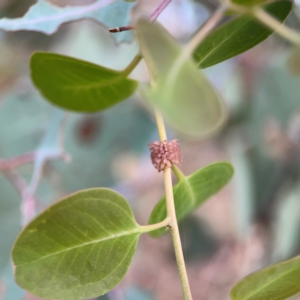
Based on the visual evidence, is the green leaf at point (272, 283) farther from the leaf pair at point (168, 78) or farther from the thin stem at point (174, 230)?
the leaf pair at point (168, 78)

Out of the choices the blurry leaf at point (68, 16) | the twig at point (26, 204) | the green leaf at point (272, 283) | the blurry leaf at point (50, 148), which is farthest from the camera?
the blurry leaf at point (50, 148)

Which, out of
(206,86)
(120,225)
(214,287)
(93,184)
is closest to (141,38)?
(206,86)

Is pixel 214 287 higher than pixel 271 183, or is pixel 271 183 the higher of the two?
pixel 271 183

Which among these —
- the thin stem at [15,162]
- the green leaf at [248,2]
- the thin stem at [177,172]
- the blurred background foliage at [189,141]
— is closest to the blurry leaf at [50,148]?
the thin stem at [15,162]

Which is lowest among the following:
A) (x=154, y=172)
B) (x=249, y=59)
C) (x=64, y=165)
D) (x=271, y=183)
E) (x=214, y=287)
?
(x=214, y=287)

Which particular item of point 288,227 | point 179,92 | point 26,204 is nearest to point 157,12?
point 179,92

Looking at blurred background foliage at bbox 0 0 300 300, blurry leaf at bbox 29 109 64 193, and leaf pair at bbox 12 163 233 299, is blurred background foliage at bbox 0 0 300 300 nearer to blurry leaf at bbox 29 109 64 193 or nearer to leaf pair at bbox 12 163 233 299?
blurry leaf at bbox 29 109 64 193

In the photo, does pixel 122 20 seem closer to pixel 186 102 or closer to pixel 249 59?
pixel 186 102

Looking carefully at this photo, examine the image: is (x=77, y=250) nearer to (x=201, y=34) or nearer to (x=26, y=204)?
(x=201, y=34)
